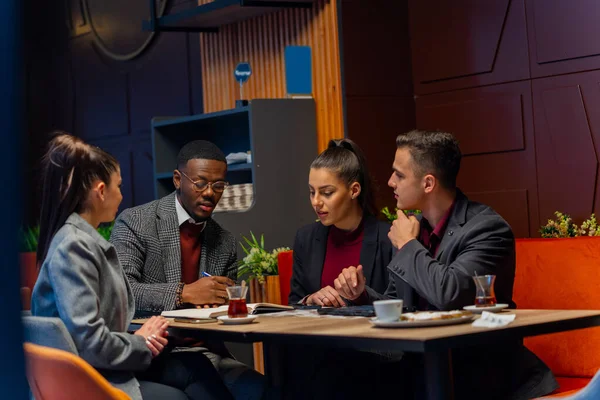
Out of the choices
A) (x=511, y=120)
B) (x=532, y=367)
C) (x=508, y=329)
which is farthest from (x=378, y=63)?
(x=508, y=329)

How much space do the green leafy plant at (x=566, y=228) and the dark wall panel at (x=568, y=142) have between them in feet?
0.38

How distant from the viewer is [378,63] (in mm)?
5426

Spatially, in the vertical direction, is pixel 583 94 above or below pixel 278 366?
above

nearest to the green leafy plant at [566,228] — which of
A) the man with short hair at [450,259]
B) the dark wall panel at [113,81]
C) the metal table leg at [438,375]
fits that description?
the man with short hair at [450,259]

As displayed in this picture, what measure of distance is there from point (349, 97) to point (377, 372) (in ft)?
8.33

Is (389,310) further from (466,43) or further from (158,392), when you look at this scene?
(466,43)

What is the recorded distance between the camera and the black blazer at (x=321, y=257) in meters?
3.42

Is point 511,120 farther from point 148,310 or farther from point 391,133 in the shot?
point 148,310

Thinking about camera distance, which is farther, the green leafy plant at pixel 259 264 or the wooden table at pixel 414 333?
the green leafy plant at pixel 259 264

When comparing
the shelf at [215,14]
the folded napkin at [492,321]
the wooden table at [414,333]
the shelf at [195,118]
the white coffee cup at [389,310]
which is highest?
the shelf at [215,14]

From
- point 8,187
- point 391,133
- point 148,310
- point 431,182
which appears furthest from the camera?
point 391,133

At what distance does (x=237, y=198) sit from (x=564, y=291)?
2558 millimetres

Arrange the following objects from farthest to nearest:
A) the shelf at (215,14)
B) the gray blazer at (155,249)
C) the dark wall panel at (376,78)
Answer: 1. the shelf at (215,14)
2. the dark wall panel at (376,78)
3. the gray blazer at (155,249)

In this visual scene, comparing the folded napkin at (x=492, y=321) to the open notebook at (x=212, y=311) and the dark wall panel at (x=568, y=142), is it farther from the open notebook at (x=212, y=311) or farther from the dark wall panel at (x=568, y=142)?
the dark wall panel at (x=568, y=142)
